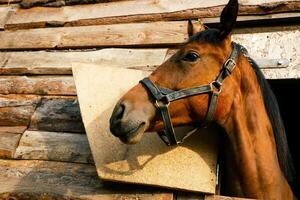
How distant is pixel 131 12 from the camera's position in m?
4.18

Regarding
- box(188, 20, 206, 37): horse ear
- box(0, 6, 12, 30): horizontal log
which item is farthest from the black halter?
box(0, 6, 12, 30): horizontal log

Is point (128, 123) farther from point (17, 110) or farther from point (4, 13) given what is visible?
point (4, 13)

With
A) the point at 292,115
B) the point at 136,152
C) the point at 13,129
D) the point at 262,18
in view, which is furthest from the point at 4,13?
the point at 292,115

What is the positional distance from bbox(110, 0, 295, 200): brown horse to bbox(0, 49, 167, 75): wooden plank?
3.00ft

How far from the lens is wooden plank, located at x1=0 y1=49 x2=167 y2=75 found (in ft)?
12.3

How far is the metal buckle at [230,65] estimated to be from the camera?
9.10ft

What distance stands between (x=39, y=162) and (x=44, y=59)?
1329 mm

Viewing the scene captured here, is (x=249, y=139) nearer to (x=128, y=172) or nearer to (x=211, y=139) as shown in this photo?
(x=211, y=139)

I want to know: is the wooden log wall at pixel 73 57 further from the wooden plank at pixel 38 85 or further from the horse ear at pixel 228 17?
the horse ear at pixel 228 17

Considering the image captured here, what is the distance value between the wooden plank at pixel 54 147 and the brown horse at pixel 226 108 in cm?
79

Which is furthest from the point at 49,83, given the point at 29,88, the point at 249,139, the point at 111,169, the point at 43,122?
the point at 249,139

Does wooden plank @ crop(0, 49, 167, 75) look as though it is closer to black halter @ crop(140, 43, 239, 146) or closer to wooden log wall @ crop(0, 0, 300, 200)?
wooden log wall @ crop(0, 0, 300, 200)

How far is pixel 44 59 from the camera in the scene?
4090 mm

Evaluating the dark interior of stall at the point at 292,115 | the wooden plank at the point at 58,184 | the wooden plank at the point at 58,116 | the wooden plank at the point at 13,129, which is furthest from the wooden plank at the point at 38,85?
the dark interior of stall at the point at 292,115
